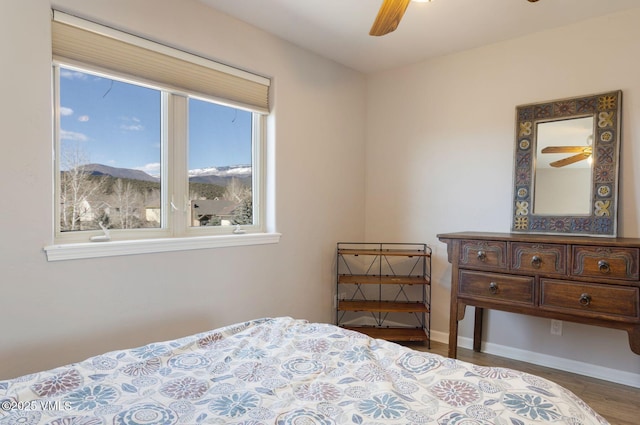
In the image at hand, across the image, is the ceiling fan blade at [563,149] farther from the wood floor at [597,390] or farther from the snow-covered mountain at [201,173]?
the snow-covered mountain at [201,173]

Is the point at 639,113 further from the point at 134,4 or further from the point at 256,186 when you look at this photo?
the point at 134,4

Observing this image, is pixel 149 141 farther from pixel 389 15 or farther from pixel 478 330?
pixel 478 330

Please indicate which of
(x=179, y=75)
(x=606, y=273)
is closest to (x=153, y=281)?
(x=179, y=75)

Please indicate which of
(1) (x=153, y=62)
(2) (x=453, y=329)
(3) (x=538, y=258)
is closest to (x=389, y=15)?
(1) (x=153, y=62)

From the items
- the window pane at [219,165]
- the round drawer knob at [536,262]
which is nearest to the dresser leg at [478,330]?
the round drawer knob at [536,262]

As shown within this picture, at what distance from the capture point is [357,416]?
970mm

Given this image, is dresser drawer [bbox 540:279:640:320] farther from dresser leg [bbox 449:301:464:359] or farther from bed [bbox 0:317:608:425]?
bed [bbox 0:317:608:425]

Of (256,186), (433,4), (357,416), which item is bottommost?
(357,416)

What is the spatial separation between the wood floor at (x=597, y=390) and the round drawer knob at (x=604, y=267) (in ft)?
2.55

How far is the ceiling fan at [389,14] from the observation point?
1609 millimetres

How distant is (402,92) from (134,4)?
2.20 m

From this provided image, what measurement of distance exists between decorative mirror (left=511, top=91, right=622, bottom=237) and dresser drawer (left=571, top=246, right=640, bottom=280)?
18.1 inches

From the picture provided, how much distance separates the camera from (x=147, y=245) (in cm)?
217

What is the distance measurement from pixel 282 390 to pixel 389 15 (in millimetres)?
1526
